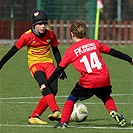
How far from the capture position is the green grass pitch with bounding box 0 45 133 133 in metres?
9.08

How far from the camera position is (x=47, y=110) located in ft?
36.7

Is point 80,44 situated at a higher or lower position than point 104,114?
higher

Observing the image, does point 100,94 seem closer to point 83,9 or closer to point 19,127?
point 19,127

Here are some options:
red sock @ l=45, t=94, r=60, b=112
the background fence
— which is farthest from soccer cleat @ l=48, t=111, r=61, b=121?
the background fence

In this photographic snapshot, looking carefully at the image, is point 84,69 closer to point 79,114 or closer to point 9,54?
point 79,114

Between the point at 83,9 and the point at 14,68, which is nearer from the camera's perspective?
the point at 14,68

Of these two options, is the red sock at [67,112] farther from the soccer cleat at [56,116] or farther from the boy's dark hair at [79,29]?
the boy's dark hair at [79,29]

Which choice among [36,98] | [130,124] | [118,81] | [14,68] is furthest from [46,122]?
[14,68]

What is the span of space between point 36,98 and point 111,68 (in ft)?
23.3

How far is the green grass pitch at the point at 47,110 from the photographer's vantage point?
29.8 feet

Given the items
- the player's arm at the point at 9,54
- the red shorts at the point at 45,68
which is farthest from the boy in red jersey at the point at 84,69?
the player's arm at the point at 9,54

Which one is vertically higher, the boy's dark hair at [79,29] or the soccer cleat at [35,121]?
the boy's dark hair at [79,29]

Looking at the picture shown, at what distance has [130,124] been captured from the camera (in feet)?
31.0

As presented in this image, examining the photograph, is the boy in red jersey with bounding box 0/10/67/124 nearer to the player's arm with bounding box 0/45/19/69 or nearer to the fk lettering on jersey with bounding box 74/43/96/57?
the player's arm with bounding box 0/45/19/69
